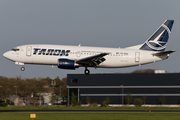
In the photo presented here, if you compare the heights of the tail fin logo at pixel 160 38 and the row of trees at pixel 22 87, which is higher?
the tail fin logo at pixel 160 38

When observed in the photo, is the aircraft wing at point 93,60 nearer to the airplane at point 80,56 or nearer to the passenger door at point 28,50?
the airplane at point 80,56

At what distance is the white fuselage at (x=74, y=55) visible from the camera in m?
50.0

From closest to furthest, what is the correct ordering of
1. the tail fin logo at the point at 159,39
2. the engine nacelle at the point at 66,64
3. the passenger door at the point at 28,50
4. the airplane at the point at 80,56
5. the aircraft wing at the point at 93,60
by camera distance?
the aircraft wing at the point at 93,60 < the engine nacelle at the point at 66,64 < the airplane at the point at 80,56 < the passenger door at the point at 28,50 < the tail fin logo at the point at 159,39

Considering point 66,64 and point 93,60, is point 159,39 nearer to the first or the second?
point 93,60

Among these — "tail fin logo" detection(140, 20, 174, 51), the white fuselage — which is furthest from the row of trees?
"tail fin logo" detection(140, 20, 174, 51)

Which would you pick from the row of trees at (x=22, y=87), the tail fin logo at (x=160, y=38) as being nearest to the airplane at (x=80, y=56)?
the tail fin logo at (x=160, y=38)

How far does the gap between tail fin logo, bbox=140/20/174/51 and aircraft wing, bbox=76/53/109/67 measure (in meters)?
8.86

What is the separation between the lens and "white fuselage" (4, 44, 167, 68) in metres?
50.0

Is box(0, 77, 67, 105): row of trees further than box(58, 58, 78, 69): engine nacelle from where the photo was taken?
Yes

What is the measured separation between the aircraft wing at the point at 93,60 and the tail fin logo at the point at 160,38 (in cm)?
886

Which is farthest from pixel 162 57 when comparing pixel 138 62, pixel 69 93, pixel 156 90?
pixel 69 93

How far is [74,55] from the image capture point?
50344 mm

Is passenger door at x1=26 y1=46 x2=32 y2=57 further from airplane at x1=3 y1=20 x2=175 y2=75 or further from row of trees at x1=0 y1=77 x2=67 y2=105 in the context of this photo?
row of trees at x1=0 y1=77 x2=67 y2=105

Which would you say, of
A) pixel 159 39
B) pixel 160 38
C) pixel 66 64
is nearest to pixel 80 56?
pixel 66 64
